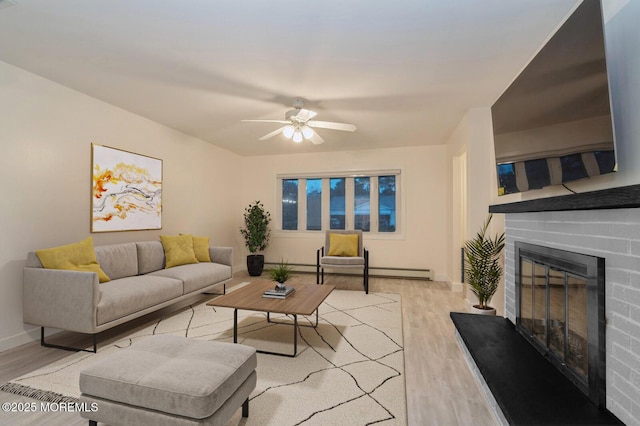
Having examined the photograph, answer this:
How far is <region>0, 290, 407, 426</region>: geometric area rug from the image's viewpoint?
5.82 feet

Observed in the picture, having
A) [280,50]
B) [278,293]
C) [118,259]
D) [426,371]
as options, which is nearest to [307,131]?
[280,50]

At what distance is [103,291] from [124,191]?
5.09 feet

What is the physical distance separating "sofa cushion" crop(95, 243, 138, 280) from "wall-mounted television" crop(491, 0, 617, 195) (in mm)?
3927

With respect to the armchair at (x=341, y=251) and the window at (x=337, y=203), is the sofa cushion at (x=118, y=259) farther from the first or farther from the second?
the window at (x=337, y=203)

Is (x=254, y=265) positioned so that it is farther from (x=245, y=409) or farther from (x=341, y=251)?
(x=245, y=409)

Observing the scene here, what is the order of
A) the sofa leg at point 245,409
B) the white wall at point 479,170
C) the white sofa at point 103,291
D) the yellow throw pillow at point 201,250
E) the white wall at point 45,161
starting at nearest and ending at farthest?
the sofa leg at point 245,409, the white sofa at point 103,291, the white wall at point 45,161, the white wall at point 479,170, the yellow throw pillow at point 201,250

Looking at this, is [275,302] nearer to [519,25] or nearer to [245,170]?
[519,25]

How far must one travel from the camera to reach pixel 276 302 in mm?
2676

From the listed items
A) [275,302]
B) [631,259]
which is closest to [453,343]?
[275,302]

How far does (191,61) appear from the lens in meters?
2.57

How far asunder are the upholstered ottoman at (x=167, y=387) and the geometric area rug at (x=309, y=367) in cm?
37

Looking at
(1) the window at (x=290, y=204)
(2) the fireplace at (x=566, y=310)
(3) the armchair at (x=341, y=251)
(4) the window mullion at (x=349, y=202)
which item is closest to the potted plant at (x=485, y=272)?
(2) the fireplace at (x=566, y=310)

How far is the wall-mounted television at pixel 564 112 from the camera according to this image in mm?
1296

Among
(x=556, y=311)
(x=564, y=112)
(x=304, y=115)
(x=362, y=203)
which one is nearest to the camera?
(x=564, y=112)
